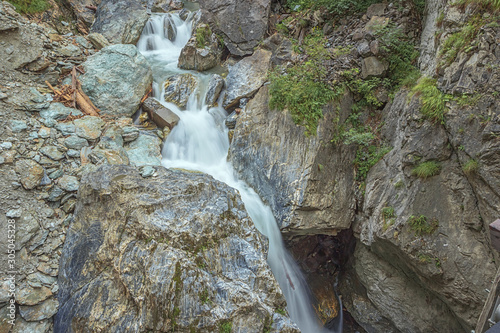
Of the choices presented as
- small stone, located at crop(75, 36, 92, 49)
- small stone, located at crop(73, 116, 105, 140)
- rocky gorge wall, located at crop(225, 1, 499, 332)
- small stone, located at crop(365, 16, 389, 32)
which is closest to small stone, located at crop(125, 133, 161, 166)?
small stone, located at crop(73, 116, 105, 140)

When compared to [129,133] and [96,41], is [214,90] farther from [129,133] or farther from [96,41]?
[96,41]

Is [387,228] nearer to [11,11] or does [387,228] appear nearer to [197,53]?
[197,53]

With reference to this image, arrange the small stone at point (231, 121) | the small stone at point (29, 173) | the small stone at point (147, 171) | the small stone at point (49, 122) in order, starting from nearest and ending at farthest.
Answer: the small stone at point (29, 173) → the small stone at point (147, 171) → the small stone at point (49, 122) → the small stone at point (231, 121)

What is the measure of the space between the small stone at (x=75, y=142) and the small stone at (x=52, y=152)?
0.25 meters

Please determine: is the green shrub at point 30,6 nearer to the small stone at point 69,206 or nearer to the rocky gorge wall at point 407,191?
the small stone at point 69,206

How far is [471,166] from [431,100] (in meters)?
1.32

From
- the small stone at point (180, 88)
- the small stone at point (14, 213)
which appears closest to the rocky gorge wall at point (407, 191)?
the small stone at point (180, 88)

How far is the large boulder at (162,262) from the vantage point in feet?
13.1

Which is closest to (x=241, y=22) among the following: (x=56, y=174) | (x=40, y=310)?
(x=56, y=174)

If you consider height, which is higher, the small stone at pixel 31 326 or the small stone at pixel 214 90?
the small stone at pixel 214 90

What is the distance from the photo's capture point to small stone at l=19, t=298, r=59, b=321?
14.3ft

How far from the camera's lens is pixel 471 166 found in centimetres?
432

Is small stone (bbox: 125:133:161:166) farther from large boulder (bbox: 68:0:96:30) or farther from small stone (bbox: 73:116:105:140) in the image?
large boulder (bbox: 68:0:96:30)

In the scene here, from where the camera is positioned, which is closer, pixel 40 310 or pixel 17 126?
pixel 40 310
